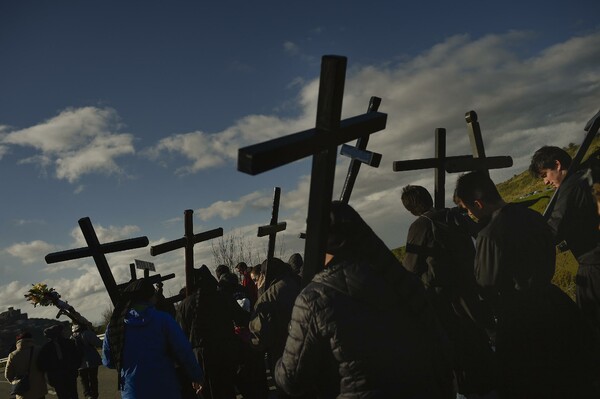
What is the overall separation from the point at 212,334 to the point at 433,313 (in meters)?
4.49

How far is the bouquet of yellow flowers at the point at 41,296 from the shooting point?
770 centimetres

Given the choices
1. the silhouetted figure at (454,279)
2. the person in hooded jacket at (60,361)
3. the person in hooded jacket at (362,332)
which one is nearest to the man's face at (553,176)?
the silhouetted figure at (454,279)

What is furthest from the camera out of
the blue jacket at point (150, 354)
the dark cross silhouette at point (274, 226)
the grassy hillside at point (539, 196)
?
the grassy hillside at point (539, 196)

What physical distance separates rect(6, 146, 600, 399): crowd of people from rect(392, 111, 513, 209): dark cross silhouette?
103cm

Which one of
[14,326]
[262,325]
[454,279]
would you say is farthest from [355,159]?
[14,326]

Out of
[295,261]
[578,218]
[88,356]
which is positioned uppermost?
[295,261]

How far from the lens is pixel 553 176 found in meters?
4.41

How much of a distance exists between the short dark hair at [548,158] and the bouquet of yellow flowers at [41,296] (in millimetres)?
6515

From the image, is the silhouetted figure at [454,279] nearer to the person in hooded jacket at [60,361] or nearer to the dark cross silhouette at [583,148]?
the dark cross silhouette at [583,148]

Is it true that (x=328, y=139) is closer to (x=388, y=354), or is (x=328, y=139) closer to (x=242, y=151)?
(x=242, y=151)

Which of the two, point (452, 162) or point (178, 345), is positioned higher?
point (452, 162)

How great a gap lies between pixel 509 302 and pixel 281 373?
1.73 metres

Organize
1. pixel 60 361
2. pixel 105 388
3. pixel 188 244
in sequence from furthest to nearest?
pixel 105 388
pixel 60 361
pixel 188 244

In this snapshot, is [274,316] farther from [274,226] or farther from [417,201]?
[274,226]
